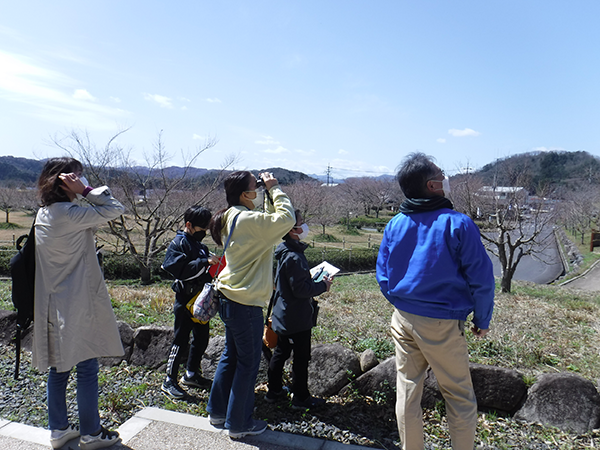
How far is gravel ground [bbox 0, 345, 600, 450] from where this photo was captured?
98.7 inches

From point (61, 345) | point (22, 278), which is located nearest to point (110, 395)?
point (61, 345)

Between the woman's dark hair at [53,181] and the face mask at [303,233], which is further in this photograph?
the face mask at [303,233]

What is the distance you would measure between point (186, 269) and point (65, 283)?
3.13 ft

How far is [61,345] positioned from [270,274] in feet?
3.89

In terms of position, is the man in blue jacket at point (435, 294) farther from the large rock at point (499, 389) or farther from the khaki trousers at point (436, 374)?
the large rock at point (499, 389)

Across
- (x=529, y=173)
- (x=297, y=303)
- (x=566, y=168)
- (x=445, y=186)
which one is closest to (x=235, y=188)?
(x=297, y=303)

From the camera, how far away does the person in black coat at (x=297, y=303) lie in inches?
109

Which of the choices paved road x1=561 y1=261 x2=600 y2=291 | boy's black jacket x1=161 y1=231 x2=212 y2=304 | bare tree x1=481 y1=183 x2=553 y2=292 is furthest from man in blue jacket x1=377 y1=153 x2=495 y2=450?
paved road x1=561 y1=261 x2=600 y2=291

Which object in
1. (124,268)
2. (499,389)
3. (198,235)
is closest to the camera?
(499,389)

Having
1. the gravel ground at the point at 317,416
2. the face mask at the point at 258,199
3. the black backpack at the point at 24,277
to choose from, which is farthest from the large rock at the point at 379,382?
the black backpack at the point at 24,277

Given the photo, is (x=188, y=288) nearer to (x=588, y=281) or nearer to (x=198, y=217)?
(x=198, y=217)

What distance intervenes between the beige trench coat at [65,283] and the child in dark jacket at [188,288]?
849 millimetres

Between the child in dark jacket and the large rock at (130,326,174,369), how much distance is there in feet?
1.39

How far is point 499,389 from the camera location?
2734 millimetres
